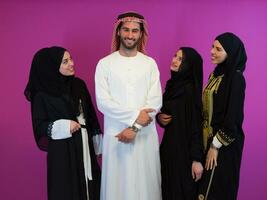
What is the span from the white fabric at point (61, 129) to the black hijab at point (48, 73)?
0.61 ft

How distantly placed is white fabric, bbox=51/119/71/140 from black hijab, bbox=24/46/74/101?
0.19m

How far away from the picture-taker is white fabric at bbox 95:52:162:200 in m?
2.31

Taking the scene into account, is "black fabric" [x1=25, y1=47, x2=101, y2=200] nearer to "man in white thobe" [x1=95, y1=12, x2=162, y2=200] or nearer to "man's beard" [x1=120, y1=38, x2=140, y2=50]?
"man in white thobe" [x1=95, y1=12, x2=162, y2=200]

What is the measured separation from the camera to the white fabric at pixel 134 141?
231cm

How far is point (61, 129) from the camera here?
2229 mm

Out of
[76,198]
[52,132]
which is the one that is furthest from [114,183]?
[52,132]

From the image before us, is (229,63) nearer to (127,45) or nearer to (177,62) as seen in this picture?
(177,62)

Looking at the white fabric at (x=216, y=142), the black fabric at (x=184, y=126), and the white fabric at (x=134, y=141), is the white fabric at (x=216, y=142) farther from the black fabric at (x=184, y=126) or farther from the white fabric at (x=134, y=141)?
the white fabric at (x=134, y=141)

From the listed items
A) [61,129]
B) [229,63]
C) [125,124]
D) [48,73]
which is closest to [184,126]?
[125,124]

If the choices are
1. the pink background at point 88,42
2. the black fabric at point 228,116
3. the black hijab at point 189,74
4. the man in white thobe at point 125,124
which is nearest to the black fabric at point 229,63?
A: the black fabric at point 228,116

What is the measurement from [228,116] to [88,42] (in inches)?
56.9

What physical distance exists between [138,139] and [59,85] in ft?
2.10
